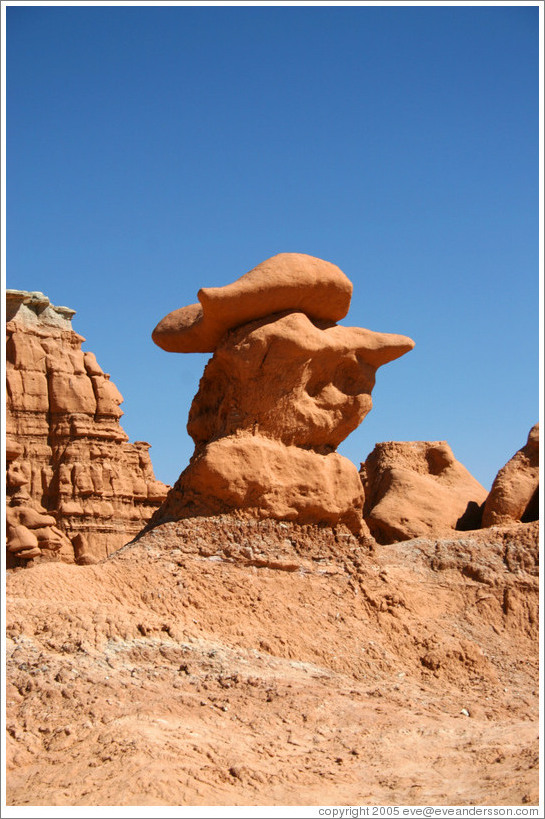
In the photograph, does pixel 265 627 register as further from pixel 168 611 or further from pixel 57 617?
pixel 57 617

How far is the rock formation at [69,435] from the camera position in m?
30.2

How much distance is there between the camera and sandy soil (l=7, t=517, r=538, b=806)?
306 inches

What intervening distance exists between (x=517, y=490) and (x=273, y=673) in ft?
21.4

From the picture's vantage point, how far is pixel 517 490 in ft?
49.4

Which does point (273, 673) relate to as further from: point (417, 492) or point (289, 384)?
point (417, 492)

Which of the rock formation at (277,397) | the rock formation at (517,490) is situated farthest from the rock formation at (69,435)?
the rock formation at (277,397)

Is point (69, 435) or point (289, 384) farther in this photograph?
point (69, 435)

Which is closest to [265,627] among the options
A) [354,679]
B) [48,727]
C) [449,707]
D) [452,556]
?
[354,679]

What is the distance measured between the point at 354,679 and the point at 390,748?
1.62 metres

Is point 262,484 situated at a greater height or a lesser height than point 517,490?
lesser

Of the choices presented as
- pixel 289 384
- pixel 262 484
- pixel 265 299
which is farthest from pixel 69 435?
pixel 262 484

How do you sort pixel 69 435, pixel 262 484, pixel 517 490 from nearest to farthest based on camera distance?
pixel 262 484, pixel 517 490, pixel 69 435

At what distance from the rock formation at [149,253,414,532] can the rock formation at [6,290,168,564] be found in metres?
17.7

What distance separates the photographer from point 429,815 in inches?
289
